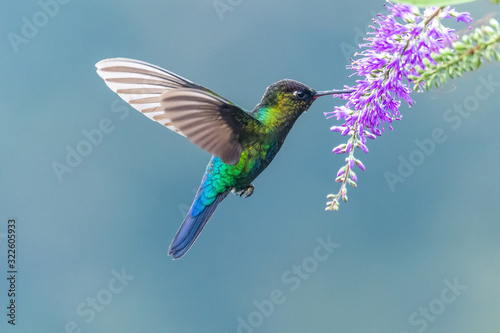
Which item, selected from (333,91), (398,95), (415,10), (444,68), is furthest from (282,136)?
(444,68)

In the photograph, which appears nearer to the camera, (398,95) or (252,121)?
(398,95)

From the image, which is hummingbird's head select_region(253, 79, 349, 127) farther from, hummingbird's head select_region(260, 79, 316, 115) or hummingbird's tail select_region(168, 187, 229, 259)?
hummingbird's tail select_region(168, 187, 229, 259)

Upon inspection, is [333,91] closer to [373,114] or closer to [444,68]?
[373,114]

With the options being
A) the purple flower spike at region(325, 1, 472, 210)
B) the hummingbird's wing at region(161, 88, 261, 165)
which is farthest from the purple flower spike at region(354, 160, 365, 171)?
the hummingbird's wing at region(161, 88, 261, 165)

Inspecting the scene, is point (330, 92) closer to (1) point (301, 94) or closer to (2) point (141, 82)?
(1) point (301, 94)

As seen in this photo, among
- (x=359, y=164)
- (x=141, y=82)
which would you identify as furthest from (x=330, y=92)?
(x=141, y=82)

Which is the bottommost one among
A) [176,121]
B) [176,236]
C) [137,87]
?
[176,236]

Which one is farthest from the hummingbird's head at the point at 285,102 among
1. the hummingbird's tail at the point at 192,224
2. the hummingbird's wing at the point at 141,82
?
the hummingbird's tail at the point at 192,224
